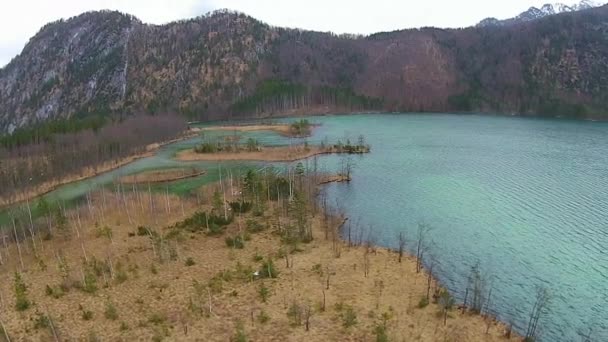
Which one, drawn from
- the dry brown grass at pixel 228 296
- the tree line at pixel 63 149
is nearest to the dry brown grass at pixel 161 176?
the tree line at pixel 63 149

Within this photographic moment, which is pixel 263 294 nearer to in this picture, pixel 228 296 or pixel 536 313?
pixel 228 296

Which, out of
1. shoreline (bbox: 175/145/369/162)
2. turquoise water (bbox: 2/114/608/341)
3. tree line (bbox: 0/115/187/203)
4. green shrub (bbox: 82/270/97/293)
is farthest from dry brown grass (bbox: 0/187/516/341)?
shoreline (bbox: 175/145/369/162)

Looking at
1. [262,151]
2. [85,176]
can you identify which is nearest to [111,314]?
[85,176]

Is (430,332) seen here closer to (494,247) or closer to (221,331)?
(221,331)

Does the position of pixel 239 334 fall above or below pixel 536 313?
above


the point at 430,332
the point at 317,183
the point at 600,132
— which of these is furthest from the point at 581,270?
the point at 600,132

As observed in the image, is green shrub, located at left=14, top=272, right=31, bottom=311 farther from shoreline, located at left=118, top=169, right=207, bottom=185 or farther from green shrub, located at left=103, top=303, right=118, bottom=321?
shoreline, located at left=118, top=169, right=207, bottom=185
